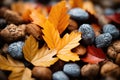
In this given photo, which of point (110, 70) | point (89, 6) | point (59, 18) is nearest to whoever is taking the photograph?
point (110, 70)

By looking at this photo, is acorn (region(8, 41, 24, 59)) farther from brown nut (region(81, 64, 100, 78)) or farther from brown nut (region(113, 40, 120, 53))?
brown nut (region(113, 40, 120, 53))

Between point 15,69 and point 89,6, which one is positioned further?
point 89,6

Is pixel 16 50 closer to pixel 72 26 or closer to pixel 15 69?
pixel 15 69

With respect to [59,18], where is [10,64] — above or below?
below

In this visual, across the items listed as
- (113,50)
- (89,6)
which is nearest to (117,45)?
(113,50)

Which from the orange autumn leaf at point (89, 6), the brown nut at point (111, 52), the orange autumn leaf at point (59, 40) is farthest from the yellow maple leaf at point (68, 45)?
the orange autumn leaf at point (89, 6)

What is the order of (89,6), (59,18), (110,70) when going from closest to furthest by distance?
(110,70) < (59,18) < (89,6)

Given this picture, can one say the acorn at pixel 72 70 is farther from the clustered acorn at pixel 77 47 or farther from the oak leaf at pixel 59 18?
the oak leaf at pixel 59 18

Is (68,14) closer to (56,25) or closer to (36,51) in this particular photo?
(56,25)
